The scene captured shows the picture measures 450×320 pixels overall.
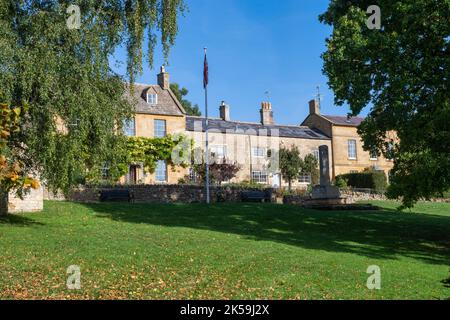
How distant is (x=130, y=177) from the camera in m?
39.1

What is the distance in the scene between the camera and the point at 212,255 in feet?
43.0

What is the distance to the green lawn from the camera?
1020 centimetres

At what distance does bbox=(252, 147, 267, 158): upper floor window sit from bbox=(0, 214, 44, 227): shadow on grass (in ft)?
95.2

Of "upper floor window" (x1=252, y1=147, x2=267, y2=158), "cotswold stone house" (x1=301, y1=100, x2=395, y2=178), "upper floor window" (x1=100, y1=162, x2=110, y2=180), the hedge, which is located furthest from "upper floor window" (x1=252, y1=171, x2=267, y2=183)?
"upper floor window" (x1=100, y1=162, x2=110, y2=180)

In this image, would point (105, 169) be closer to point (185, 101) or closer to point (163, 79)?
point (163, 79)

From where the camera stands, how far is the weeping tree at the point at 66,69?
47.5ft

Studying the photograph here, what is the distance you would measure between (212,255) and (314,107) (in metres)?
44.0

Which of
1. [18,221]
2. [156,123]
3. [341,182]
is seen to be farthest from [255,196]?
[341,182]

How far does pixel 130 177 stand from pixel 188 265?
2799 centimetres

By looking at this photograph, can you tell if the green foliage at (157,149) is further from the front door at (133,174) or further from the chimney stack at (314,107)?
the chimney stack at (314,107)

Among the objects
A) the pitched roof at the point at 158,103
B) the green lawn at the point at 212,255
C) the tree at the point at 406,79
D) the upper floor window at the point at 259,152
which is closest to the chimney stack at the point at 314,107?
the upper floor window at the point at 259,152
